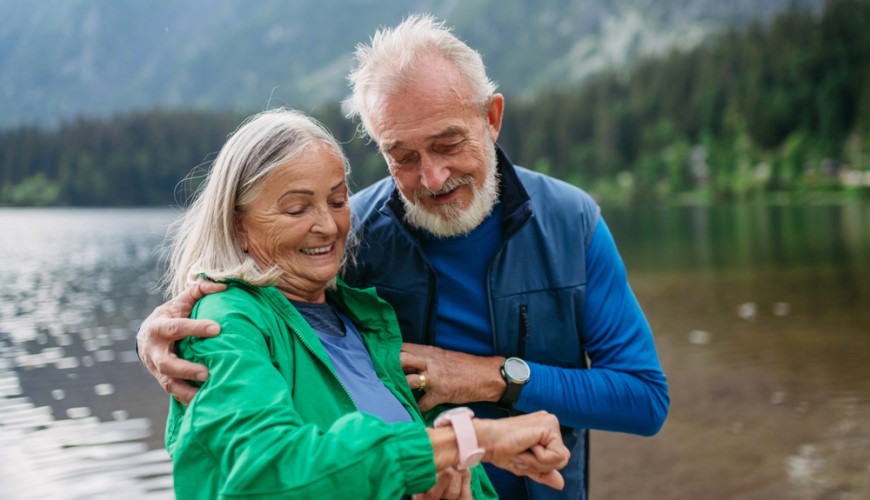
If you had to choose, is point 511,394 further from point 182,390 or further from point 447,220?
point 182,390

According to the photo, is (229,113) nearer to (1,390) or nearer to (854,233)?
(854,233)

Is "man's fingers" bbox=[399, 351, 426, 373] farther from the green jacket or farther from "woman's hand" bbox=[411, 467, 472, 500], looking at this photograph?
the green jacket

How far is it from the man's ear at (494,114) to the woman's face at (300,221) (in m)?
0.84

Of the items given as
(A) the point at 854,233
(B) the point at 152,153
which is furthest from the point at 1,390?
(B) the point at 152,153

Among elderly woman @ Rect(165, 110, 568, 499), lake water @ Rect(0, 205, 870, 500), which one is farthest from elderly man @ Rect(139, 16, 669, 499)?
lake water @ Rect(0, 205, 870, 500)

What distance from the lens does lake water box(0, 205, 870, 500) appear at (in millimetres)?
9555

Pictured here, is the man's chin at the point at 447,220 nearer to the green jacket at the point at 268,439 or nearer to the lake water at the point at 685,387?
the green jacket at the point at 268,439

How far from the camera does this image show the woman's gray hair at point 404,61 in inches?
119

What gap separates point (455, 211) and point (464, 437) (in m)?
1.27

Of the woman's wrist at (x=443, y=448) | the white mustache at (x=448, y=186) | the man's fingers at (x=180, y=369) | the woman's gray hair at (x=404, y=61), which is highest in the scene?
the woman's gray hair at (x=404, y=61)

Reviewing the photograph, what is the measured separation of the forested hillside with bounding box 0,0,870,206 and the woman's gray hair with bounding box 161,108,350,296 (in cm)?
8929

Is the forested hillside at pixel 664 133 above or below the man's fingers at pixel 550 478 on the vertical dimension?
below

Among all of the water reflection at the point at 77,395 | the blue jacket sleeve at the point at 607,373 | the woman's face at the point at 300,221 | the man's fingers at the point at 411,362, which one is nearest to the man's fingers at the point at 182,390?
the woman's face at the point at 300,221

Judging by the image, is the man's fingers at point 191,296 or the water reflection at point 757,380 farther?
the water reflection at point 757,380
